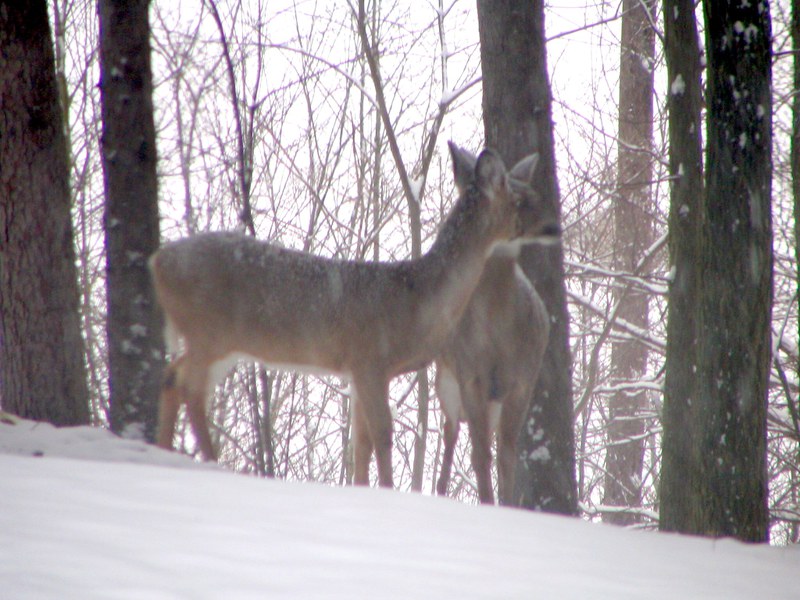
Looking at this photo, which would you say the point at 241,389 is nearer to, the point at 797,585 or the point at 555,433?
the point at 555,433

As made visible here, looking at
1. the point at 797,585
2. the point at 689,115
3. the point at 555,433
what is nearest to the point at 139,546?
the point at 797,585

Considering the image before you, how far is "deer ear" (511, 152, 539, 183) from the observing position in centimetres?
685

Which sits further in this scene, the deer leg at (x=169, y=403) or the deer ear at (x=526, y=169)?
the deer ear at (x=526, y=169)

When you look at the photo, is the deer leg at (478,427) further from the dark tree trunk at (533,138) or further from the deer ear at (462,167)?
the deer ear at (462,167)

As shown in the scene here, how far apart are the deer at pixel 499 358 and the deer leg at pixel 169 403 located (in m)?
1.93

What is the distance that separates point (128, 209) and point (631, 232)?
364 inches

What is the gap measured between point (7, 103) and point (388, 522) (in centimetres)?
365

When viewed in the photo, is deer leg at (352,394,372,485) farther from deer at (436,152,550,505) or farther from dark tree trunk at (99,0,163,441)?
dark tree trunk at (99,0,163,441)

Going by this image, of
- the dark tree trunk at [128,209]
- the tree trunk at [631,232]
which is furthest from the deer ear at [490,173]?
the tree trunk at [631,232]

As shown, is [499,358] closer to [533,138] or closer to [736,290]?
[533,138]

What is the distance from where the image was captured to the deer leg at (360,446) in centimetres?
668

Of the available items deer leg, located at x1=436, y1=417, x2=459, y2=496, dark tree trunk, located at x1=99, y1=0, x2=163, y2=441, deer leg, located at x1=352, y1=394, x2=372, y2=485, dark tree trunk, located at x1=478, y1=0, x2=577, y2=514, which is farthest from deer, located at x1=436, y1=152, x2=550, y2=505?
dark tree trunk, located at x1=99, y1=0, x2=163, y2=441

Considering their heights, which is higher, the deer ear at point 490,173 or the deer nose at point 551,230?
the deer ear at point 490,173

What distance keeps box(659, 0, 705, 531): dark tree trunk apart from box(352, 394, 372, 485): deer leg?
199 cm
